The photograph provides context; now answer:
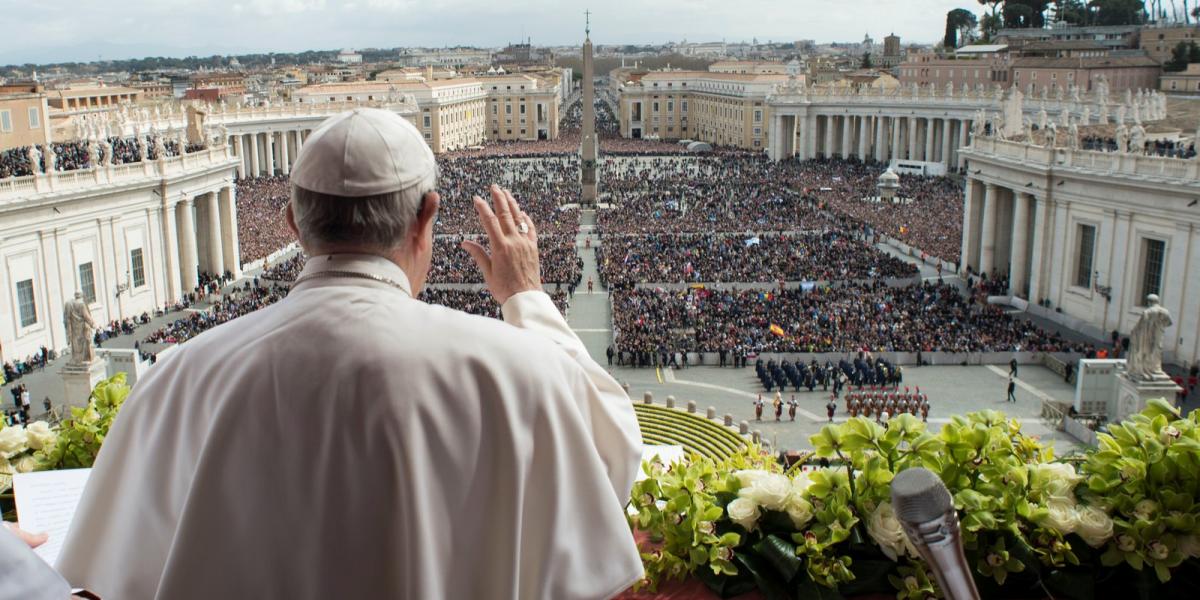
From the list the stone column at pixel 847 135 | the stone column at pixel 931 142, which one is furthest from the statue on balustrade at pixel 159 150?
the stone column at pixel 847 135

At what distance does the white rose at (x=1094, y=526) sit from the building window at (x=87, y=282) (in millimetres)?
36265

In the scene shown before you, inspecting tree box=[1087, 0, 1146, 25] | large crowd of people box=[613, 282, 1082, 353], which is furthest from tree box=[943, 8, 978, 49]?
large crowd of people box=[613, 282, 1082, 353]

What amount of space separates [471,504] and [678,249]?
44426 mm

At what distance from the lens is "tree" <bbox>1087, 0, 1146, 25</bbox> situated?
123938mm

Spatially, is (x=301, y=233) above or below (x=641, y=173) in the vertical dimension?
above

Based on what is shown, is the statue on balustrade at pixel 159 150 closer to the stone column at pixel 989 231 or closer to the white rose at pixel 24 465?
the stone column at pixel 989 231

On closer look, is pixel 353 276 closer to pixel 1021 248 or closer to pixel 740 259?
pixel 1021 248

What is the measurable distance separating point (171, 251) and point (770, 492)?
39.4m

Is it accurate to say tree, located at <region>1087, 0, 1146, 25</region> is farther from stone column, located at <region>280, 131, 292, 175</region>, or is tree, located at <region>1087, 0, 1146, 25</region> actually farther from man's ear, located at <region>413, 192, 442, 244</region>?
man's ear, located at <region>413, 192, 442, 244</region>

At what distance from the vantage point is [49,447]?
→ 20.4 ft

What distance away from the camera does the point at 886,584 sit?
530 centimetres

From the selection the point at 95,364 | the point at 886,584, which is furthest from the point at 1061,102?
the point at 886,584

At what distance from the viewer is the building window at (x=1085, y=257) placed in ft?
119

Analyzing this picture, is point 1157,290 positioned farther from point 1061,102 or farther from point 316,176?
point 316,176
